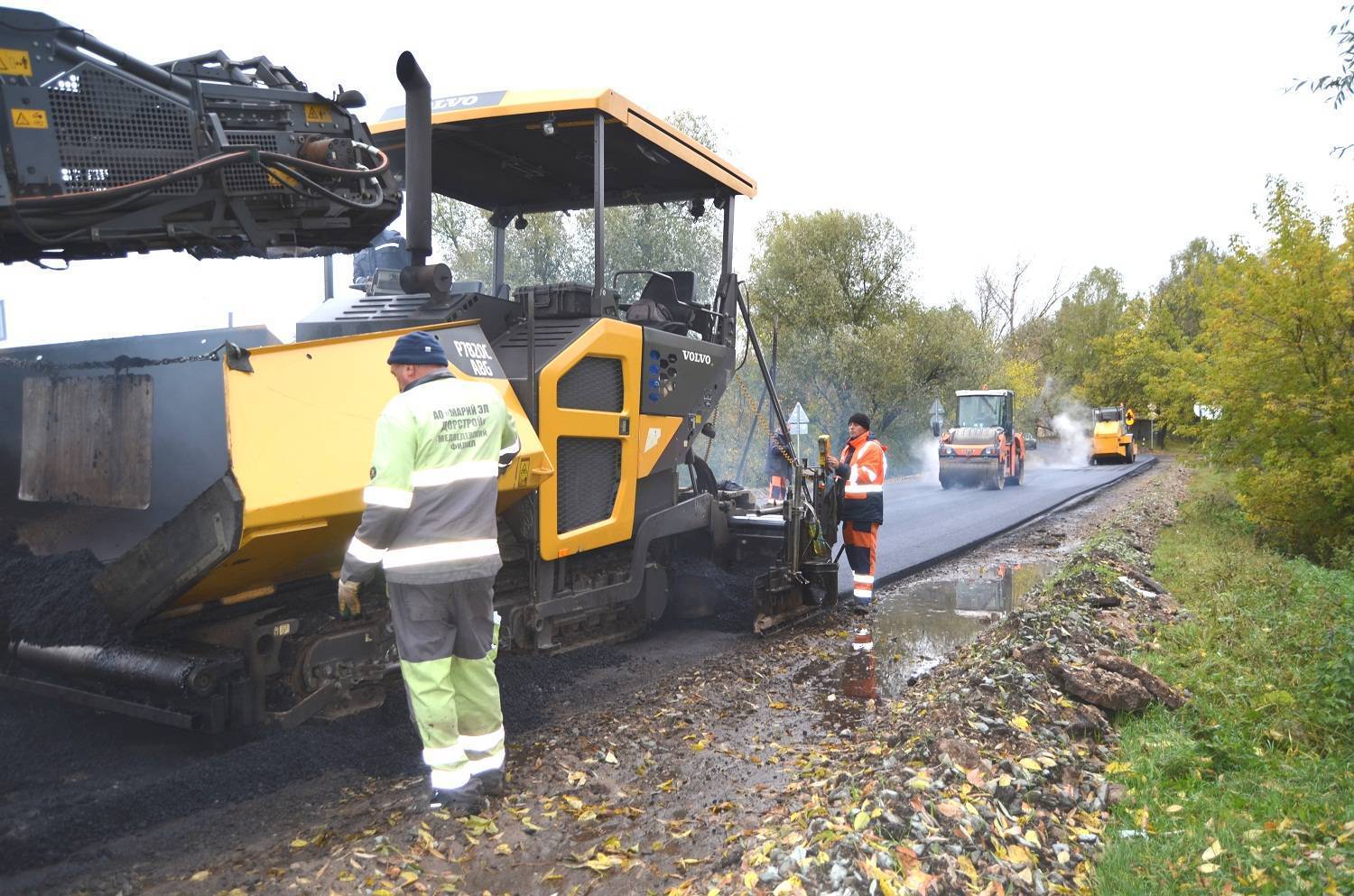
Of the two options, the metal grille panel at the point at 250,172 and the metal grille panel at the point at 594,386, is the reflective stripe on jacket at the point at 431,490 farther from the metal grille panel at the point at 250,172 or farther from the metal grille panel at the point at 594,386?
the metal grille panel at the point at 594,386

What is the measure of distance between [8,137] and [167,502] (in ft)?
4.26

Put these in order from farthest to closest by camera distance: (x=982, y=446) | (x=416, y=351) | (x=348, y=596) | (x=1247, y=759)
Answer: (x=982, y=446) → (x=1247, y=759) → (x=416, y=351) → (x=348, y=596)

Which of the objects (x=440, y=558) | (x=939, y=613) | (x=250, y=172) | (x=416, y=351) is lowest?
(x=939, y=613)

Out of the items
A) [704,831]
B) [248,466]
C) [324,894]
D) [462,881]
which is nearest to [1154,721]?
[704,831]

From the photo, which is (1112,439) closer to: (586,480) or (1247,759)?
(1247,759)

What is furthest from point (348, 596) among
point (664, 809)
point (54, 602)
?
point (664, 809)

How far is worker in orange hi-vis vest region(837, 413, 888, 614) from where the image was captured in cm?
733

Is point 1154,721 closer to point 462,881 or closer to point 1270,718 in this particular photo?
point 1270,718

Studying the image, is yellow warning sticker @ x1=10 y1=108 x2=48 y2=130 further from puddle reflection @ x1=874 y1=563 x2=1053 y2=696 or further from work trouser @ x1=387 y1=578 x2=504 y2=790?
puddle reflection @ x1=874 y1=563 x2=1053 y2=696

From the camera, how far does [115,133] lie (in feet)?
10.4

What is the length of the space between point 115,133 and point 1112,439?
32.7 metres

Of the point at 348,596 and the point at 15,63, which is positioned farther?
the point at 348,596

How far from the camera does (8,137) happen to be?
293 centimetres

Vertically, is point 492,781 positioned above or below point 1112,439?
above
